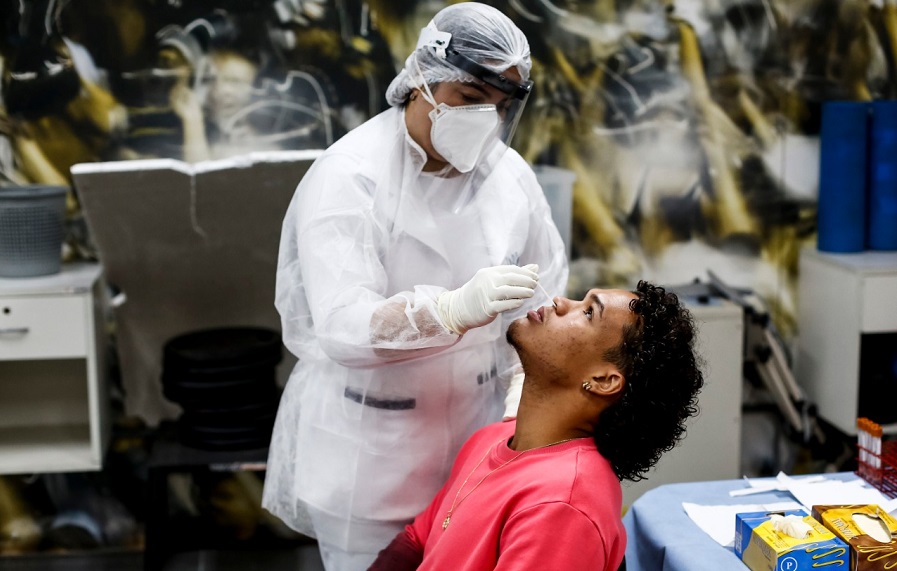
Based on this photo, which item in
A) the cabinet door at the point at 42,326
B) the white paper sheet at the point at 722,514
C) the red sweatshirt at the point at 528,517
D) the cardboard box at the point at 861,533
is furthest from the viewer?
the cabinet door at the point at 42,326

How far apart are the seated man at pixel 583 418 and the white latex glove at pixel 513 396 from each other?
167 mm

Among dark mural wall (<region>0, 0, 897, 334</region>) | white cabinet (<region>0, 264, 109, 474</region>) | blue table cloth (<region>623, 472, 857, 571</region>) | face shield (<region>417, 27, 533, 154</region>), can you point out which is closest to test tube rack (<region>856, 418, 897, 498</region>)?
blue table cloth (<region>623, 472, 857, 571</region>)

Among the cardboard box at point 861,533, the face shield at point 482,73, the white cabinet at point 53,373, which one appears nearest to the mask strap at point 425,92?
the face shield at point 482,73

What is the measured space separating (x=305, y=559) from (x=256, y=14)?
176 cm

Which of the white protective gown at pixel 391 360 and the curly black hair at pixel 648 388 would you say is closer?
the curly black hair at pixel 648 388

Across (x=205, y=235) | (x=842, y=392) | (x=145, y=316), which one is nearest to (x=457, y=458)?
(x=205, y=235)

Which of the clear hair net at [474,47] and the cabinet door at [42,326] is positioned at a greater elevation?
the clear hair net at [474,47]

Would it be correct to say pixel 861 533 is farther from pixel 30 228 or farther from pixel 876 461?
pixel 30 228

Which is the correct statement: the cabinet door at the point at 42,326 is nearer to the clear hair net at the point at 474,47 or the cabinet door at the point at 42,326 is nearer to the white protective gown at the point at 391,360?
the white protective gown at the point at 391,360

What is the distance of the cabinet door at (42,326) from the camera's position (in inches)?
108

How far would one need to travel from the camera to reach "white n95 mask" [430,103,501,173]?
6.23 ft

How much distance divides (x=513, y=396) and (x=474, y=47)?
0.70 m

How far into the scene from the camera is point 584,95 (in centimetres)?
323

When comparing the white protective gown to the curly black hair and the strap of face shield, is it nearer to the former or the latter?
the strap of face shield
